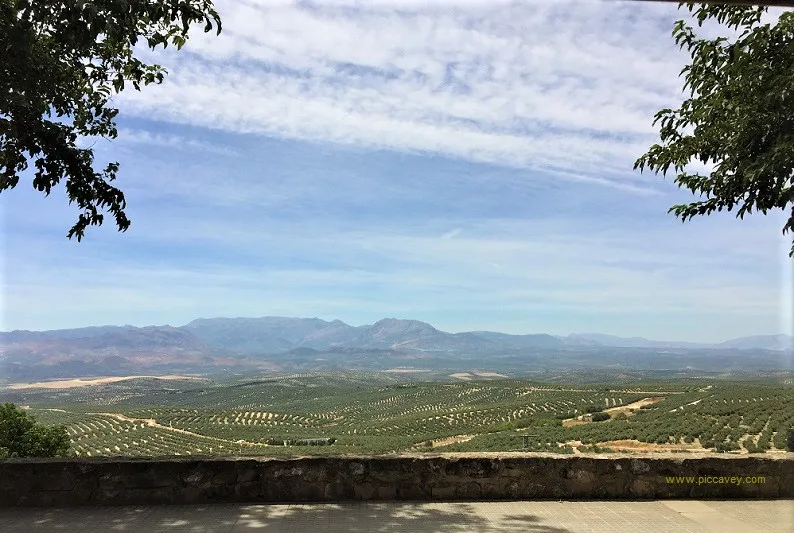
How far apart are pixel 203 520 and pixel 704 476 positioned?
5.20 metres

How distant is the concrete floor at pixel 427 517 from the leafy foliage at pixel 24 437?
43.9 ft

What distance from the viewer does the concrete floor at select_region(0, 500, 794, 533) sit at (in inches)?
188

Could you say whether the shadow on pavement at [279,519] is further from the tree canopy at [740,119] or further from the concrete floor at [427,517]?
the tree canopy at [740,119]

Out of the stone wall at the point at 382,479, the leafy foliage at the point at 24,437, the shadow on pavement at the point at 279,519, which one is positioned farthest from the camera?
the leafy foliage at the point at 24,437

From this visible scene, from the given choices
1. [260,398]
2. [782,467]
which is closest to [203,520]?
[782,467]

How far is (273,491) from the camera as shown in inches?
219

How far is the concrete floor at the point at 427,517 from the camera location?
4.77 m

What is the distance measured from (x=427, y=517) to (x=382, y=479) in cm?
74

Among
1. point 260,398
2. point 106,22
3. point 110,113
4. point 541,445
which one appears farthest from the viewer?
point 260,398

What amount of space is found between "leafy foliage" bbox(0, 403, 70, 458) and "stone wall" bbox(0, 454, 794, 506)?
12824 millimetres

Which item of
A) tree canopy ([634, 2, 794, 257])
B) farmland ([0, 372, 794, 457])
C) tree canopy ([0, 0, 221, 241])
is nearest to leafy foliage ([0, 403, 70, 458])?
farmland ([0, 372, 794, 457])

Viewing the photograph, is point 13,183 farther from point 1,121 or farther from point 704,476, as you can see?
point 704,476

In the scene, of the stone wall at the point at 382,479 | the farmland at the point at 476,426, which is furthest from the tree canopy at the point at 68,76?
the farmland at the point at 476,426

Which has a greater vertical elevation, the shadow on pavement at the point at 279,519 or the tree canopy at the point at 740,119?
the tree canopy at the point at 740,119
